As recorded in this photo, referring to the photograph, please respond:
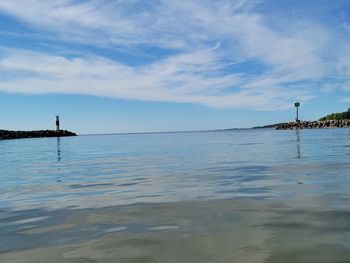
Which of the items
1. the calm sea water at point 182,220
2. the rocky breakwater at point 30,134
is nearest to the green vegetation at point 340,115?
the rocky breakwater at point 30,134

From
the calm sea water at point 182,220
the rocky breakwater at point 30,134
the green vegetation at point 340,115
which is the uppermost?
the green vegetation at point 340,115

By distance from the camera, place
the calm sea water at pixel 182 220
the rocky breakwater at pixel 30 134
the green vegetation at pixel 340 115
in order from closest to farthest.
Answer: the calm sea water at pixel 182 220 < the rocky breakwater at pixel 30 134 < the green vegetation at pixel 340 115

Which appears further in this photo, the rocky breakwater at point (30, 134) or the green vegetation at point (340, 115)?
the green vegetation at point (340, 115)

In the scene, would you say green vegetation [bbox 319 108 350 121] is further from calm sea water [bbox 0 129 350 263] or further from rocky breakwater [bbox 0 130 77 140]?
calm sea water [bbox 0 129 350 263]

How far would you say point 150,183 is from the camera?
42.4ft

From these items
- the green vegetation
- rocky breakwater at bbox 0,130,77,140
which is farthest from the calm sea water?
the green vegetation

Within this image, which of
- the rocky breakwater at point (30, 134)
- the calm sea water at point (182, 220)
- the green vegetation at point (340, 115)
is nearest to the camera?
the calm sea water at point (182, 220)

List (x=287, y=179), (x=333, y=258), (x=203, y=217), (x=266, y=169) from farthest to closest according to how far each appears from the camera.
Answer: (x=266, y=169) < (x=287, y=179) < (x=203, y=217) < (x=333, y=258)

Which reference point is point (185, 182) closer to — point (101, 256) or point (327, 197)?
point (327, 197)

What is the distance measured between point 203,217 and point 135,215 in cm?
140

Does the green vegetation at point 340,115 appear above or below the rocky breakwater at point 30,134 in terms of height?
above

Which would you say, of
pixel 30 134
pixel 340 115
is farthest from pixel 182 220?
pixel 340 115

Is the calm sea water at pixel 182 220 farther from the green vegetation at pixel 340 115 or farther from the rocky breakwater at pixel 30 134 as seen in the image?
the green vegetation at pixel 340 115

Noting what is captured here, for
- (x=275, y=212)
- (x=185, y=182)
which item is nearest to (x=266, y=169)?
(x=185, y=182)
